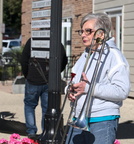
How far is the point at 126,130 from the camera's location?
8.77 metres

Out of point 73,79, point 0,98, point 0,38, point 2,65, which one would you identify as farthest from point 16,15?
point 73,79

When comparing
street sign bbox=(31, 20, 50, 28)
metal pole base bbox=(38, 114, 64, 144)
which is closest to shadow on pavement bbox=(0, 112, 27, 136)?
street sign bbox=(31, 20, 50, 28)

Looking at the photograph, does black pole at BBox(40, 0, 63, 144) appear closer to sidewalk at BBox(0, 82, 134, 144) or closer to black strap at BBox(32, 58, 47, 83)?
black strap at BBox(32, 58, 47, 83)

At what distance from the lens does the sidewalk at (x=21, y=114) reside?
817cm

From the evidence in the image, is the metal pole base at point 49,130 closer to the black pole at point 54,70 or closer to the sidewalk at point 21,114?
the black pole at point 54,70

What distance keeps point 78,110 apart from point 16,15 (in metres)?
55.5

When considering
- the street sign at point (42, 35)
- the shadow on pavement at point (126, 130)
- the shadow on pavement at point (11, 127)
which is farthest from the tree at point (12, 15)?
the street sign at point (42, 35)

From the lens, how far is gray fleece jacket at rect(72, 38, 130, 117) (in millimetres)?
3607

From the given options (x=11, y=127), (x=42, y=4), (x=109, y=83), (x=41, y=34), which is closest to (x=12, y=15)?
A: (x=11, y=127)

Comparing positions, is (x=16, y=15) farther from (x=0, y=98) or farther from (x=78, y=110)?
(x=78, y=110)

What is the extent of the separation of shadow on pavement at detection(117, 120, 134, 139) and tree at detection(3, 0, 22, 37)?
151ft

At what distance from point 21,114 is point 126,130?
111 inches

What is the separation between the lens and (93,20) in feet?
12.6

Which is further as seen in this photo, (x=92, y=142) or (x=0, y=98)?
(x=0, y=98)
